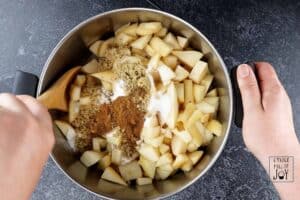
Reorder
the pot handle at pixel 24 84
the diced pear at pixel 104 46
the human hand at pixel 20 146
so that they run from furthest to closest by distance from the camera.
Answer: the diced pear at pixel 104 46 < the pot handle at pixel 24 84 < the human hand at pixel 20 146

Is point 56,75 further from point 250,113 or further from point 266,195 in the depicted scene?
point 266,195

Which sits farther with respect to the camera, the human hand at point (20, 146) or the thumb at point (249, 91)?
the thumb at point (249, 91)

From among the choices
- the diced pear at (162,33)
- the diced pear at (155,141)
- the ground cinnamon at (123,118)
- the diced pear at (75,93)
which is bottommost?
the diced pear at (155,141)

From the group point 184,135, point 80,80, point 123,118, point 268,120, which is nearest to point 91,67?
point 80,80

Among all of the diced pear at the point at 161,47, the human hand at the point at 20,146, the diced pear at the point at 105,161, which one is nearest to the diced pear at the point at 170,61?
the diced pear at the point at 161,47

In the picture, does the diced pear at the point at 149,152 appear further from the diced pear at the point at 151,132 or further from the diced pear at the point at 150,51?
the diced pear at the point at 150,51

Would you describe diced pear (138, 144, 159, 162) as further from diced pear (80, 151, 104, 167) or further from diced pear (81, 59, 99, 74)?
diced pear (81, 59, 99, 74)

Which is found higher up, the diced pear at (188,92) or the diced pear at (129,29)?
the diced pear at (129,29)

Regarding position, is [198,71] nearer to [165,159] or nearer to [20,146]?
[165,159]
